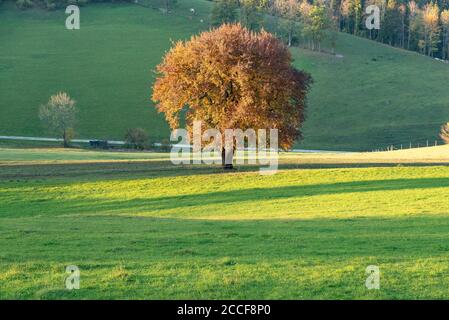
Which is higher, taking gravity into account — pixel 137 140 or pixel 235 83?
pixel 235 83

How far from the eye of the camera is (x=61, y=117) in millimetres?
94562

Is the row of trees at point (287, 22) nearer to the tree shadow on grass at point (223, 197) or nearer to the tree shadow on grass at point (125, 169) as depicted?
the tree shadow on grass at point (125, 169)

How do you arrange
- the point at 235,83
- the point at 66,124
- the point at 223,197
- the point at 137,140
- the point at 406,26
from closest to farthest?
the point at 223,197 → the point at 235,83 → the point at 137,140 → the point at 66,124 → the point at 406,26

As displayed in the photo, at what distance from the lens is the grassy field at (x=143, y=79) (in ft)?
354

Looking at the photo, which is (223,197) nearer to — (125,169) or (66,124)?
(125,169)

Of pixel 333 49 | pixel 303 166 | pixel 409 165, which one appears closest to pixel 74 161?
pixel 303 166

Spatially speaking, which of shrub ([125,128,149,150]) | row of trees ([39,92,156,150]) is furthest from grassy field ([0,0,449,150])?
shrub ([125,128,149,150])

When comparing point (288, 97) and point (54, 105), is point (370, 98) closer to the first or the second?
point (54, 105)

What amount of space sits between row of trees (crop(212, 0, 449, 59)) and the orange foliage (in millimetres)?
102567

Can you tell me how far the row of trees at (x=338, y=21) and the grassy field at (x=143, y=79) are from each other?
6486mm

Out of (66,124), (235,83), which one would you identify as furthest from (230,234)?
(66,124)

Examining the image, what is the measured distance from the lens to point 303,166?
53.1 m

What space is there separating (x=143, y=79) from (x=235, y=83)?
273 feet

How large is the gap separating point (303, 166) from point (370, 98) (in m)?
74.9
